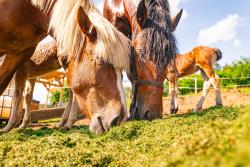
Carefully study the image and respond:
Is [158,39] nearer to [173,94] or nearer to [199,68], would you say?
[173,94]

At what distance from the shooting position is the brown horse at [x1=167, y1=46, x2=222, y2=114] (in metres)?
9.48

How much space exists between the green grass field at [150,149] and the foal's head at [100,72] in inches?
6.7

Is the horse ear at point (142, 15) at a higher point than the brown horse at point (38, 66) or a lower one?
higher

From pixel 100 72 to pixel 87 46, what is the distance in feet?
1.01

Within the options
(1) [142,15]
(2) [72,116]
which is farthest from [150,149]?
(2) [72,116]

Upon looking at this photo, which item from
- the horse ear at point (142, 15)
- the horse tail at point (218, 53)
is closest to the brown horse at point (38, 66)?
the horse ear at point (142, 15)

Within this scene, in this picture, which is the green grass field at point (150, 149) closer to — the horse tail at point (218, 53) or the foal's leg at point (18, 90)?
the foal's leg at point (18, 90)

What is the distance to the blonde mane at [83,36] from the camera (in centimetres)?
303

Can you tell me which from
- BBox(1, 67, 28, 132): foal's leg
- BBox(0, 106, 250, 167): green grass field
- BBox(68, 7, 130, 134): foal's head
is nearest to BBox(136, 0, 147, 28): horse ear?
BBox(68, 7, 130, 134): foal's head

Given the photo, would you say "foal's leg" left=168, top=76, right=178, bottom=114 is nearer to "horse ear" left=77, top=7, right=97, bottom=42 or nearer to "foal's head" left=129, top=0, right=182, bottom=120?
"foal's head" left=129, top=0, right=182, bottom=120

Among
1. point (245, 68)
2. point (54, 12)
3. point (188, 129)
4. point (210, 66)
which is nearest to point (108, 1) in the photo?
point (54, 12)

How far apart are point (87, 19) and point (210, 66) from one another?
7.80m

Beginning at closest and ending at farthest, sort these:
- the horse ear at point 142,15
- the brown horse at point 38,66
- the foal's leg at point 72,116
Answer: the horse ear at point 142,15 → the foal's leg at point 72,116 → the brown horse at point 38,66

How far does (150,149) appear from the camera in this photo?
81.5 inches
